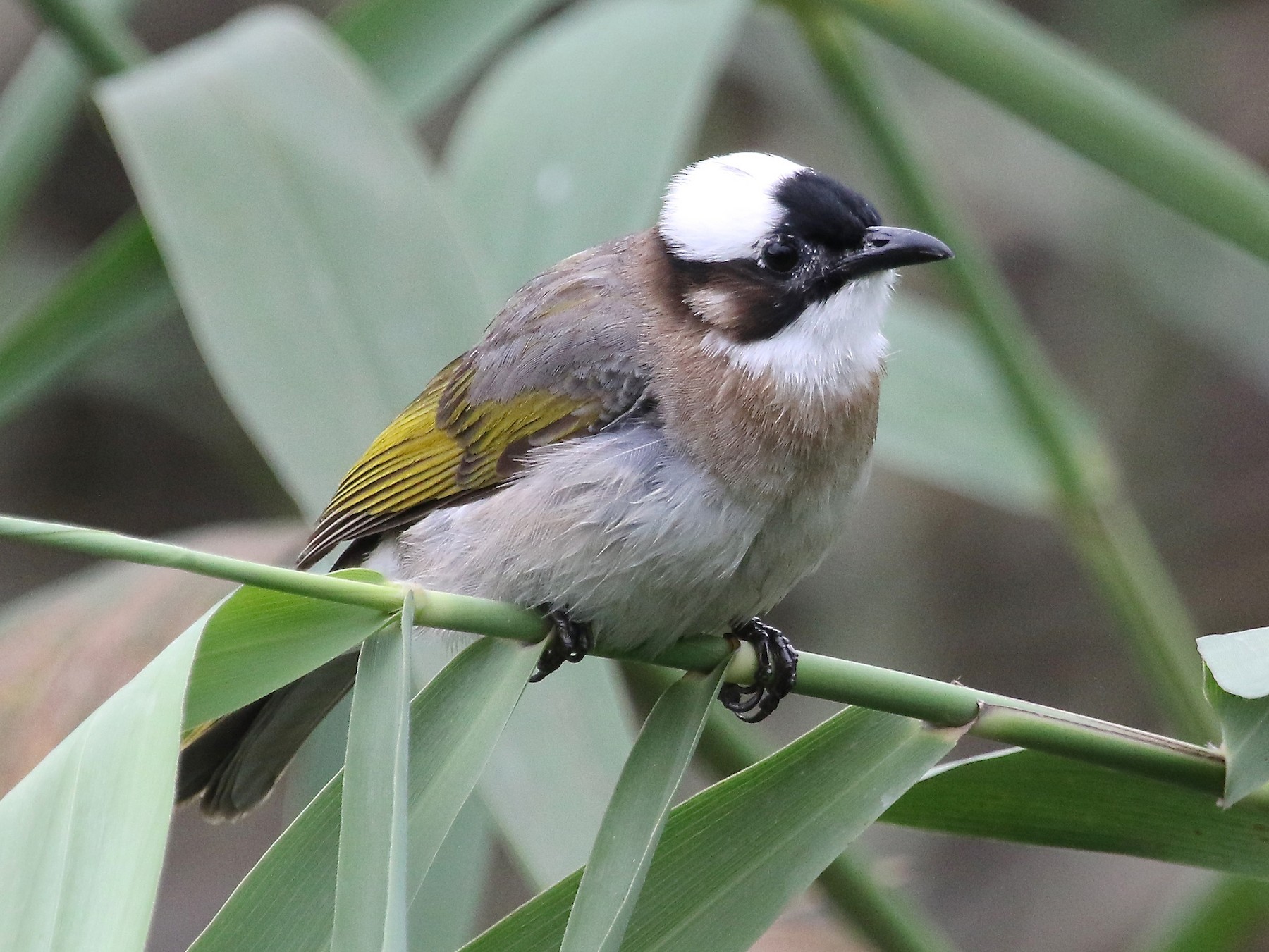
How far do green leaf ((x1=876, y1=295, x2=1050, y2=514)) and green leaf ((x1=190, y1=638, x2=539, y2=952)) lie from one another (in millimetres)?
1702

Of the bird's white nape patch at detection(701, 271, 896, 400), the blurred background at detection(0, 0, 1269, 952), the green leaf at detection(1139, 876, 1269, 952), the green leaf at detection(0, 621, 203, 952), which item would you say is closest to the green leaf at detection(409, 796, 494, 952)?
the bird's white nape patch at detection(701, 271, 896, 400)

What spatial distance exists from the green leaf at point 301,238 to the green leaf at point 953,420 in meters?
1.06

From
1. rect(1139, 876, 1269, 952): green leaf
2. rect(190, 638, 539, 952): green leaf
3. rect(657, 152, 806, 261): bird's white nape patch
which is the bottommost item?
rect(1139, 876, 1269, 952): green leaf

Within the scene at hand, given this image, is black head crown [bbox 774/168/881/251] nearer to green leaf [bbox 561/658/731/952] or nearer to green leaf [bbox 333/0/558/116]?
green leaf [bbox 561/658/731/952]

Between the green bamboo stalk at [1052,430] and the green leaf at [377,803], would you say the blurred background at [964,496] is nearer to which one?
the green bamboo stalk at [1052,430]

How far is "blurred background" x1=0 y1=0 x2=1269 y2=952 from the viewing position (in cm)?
482

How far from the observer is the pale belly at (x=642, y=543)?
6.04 feet

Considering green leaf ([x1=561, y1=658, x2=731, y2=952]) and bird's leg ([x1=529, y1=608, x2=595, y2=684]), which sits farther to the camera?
bird's leg ([x1=529, y1=608, x2=595, y2=684])

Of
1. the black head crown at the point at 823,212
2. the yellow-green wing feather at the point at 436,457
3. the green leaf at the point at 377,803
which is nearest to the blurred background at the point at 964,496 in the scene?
the yellow-green wing feather at the point at 436,457

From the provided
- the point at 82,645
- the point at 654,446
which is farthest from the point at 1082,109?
the point at 82,645

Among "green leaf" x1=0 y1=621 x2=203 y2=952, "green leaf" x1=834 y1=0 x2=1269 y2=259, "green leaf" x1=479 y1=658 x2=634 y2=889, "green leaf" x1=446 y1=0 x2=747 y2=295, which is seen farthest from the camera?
"green leaf" x1=446 y1=0 x2=747 y2=295

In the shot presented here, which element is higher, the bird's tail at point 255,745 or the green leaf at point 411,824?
the bird's tail at point 255,745

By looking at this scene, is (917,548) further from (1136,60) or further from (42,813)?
(42,813)

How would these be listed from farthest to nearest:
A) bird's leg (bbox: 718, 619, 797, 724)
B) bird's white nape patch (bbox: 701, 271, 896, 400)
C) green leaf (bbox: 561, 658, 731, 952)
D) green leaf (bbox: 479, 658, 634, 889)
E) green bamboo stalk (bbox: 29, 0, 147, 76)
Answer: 1. green bamboo stalk (bbox: 29, 0, 147, 76)
2. bird's white nape patch (bbox: 701, 271, 896, 400)
3. green leaf (bbox: 479, 658, 634, 889)
4. bird's leg (bbox: 718, 619, 797, 724)
5. green leaf (bbox: 561, 658, 731, 952)
